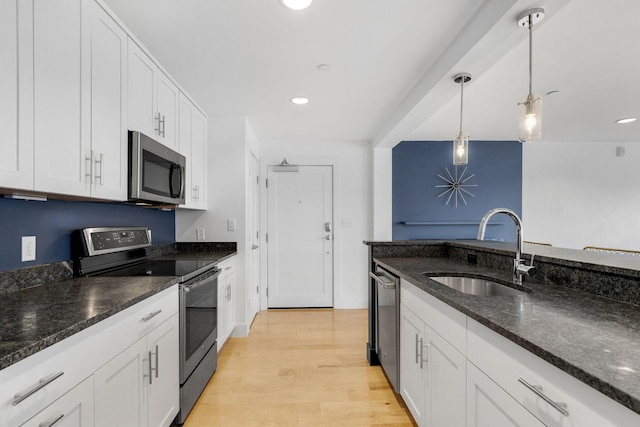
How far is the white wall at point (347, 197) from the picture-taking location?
4148 millimetres

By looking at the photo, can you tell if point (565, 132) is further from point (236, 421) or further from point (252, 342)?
point (236, 421)

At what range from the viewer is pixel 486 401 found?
1.02 m

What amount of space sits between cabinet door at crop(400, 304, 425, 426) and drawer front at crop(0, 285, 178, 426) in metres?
1.33

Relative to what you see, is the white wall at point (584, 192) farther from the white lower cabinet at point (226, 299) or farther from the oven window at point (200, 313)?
the oven window at point (200, 313)

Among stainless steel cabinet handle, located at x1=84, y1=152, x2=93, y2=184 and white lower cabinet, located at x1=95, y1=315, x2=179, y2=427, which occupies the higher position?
stainless steel cabinet handle, located at x1=84, y1=152, x2=93, y2=184

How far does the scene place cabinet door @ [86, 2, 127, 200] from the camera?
149 cm

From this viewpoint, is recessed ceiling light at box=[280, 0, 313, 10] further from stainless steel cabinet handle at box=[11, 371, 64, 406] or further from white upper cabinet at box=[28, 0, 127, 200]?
stainless steel cabinet handle at box=[11, 371, 64, 406]

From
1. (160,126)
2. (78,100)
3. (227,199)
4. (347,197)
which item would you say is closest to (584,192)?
(347,197)

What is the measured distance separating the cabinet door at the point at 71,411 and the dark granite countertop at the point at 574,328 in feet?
4.23

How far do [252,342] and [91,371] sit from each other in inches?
83.1

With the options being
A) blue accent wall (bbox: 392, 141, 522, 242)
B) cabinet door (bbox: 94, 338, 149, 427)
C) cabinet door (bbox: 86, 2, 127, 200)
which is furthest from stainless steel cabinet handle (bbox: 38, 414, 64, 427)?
blue accent wall (bbox: 392, 141, 522, 242)

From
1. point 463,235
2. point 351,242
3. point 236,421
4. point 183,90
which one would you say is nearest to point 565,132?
point 463,235

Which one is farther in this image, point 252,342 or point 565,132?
point 565,132

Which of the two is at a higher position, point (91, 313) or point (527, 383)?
point (91, 313)
